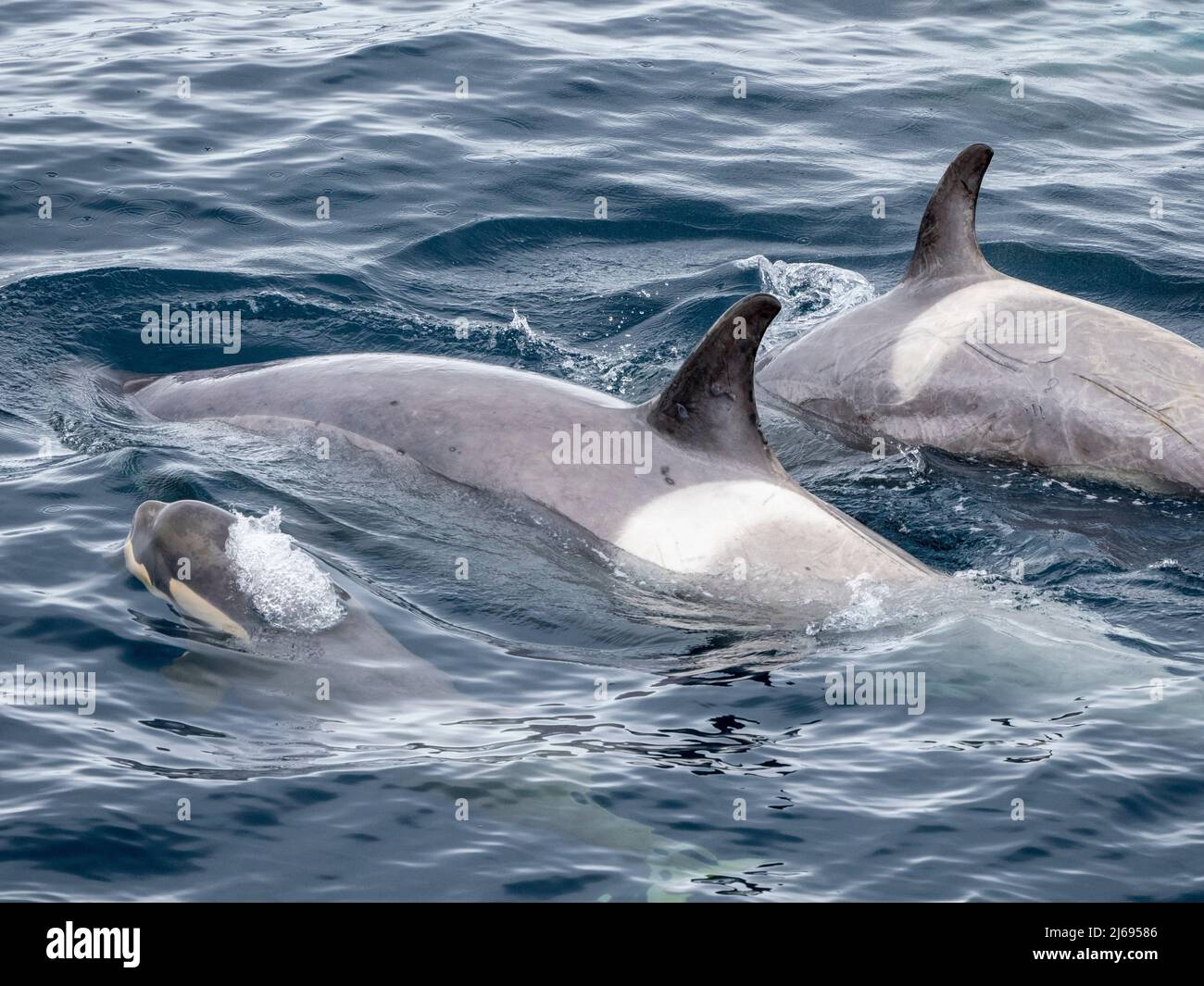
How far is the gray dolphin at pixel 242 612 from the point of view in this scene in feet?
30.0

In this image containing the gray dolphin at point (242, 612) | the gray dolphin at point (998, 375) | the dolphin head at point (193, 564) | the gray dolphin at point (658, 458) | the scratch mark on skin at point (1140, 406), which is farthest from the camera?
the gray dolphin at point (998, 375)

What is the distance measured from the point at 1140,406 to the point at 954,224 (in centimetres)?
212

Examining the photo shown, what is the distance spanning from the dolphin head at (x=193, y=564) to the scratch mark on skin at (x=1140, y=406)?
260 inches

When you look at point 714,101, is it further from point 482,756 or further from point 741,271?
A: point 482,756

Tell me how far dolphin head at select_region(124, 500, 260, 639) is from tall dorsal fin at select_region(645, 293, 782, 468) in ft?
9.23

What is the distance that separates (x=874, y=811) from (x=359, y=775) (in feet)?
8.66

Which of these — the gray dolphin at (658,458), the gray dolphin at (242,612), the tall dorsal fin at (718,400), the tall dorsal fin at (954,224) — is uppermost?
the tall dorsal fin at (954,224)

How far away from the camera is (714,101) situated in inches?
879

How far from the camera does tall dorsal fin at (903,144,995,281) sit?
12.6 metres

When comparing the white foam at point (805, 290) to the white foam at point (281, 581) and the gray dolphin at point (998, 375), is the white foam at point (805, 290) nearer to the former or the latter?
the gray dolphin at point (998, 375)

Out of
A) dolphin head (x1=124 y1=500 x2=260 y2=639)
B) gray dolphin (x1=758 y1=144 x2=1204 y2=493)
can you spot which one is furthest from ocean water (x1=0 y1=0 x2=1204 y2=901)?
gray dolphin (x1=758 y1=144 x2=1204 y2=493)

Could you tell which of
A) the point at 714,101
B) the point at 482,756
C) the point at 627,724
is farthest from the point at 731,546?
the point at 714,101

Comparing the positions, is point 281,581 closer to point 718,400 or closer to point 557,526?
point 557,526

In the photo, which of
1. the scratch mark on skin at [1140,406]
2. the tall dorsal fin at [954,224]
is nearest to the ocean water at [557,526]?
the scratch mark on skin at [1140,406]
